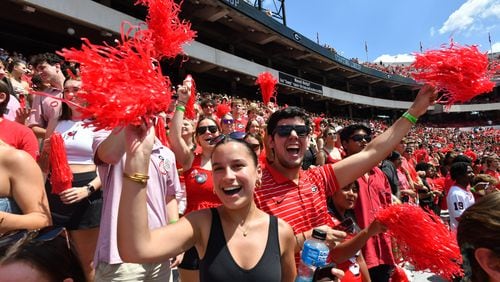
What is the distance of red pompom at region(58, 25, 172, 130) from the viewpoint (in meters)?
1.26

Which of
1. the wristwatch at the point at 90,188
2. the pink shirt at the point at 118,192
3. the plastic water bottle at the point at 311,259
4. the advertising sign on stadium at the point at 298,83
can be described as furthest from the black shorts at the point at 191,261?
the advertising sign on stadium at the point at 298,83

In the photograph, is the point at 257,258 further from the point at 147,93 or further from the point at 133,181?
the point at 147,93

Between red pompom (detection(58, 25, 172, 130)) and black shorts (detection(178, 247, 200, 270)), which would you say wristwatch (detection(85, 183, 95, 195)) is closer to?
black shorts (detection(178, 247, 200, 270))

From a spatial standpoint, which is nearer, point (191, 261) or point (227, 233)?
point (227, 233)

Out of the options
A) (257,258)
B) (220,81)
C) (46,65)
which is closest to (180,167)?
(46,65)

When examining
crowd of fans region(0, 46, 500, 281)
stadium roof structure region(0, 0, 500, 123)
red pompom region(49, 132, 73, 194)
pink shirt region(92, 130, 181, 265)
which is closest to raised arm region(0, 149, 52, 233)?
crowd of fans region(0, 46, 500, 281)

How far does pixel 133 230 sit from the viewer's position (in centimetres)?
132

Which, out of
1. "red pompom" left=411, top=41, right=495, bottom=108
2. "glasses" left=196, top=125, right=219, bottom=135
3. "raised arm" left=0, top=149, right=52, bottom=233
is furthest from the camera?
"glasses" left=196, top=125, right=219, bottom=135

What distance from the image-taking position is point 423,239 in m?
1.90

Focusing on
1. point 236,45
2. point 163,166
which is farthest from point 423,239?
point 236,45

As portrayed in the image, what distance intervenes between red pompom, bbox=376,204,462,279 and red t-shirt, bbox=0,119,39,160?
2.05 meters

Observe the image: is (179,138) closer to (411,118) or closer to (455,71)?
(411,118)

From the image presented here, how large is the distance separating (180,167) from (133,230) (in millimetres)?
2193

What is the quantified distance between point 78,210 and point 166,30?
137 centimetres
